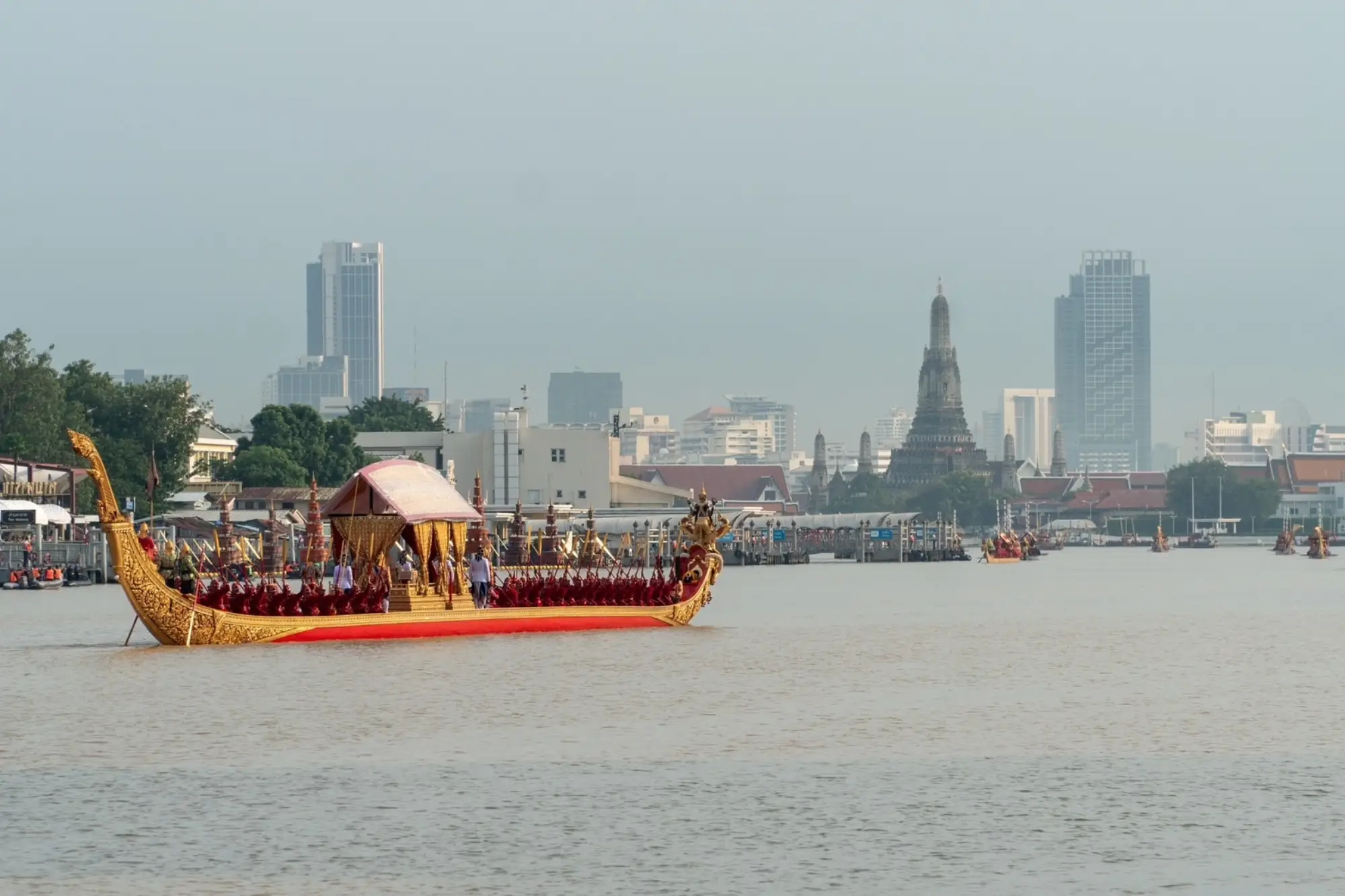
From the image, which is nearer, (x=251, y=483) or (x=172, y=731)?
(x=172, y=731)

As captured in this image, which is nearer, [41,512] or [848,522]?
[41,512]

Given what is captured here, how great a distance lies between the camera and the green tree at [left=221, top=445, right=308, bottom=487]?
125500 millimetres

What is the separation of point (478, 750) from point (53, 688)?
1224cm

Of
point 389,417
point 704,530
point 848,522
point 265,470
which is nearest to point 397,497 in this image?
point 704,530

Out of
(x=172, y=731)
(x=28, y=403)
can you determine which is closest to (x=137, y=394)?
(x=28, y=403)

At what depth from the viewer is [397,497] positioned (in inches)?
1861

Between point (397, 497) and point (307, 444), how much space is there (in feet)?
294

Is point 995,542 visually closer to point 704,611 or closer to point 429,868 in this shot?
point 704,611

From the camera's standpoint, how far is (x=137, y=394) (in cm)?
10994

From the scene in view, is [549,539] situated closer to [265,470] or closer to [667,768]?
[265,470]

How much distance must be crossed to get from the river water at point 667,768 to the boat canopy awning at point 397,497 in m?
2.93

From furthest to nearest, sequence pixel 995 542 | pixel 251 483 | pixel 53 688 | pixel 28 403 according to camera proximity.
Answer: pixel 995 542
pixel 251 483
pixel 28 403
pixel 53 688

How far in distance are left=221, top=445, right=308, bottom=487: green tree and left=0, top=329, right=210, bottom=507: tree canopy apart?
30.1 ft

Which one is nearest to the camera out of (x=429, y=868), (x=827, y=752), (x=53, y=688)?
(x=429, y=868)
